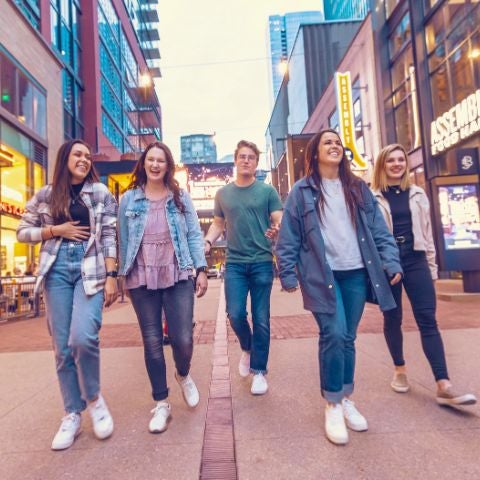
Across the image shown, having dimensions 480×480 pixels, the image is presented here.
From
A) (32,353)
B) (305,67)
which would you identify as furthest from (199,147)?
(32,353)

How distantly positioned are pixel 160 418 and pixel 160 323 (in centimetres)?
62

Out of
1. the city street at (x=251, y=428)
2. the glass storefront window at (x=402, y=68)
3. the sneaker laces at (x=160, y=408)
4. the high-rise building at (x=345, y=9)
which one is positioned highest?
the high-rise building at (x=345, y=9)

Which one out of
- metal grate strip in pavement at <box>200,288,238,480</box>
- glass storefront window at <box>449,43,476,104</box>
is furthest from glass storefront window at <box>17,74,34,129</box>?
glass storefront window at <box>449,43,476,104</box>

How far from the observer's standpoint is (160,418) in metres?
2.81

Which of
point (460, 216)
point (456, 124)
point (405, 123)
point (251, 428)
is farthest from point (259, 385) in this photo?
point (405, 123)

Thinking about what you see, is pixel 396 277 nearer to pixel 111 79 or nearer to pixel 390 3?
pixel 390 3

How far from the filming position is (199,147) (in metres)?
198

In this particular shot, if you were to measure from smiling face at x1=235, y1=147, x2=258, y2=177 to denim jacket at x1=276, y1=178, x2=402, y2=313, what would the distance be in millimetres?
982

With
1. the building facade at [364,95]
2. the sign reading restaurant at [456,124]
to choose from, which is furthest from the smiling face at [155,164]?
the building facade at [364,95]

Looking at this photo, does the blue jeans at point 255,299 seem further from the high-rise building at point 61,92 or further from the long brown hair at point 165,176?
the high-rise building at point 61,92

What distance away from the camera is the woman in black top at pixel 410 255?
3.17m

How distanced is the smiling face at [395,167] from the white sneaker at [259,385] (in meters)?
1.92

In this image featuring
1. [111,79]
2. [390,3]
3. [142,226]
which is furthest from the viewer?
[111,79]

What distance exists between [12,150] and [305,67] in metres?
36.0
